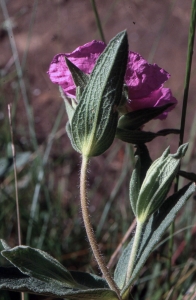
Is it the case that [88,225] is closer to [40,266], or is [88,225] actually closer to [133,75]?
[40,266]

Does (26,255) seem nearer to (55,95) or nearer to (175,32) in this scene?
(55,95)

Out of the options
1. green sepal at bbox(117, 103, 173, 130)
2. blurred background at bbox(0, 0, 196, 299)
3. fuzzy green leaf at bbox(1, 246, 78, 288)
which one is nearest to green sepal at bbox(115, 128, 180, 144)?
green sepal at bbox(117, 103, 173, 130)

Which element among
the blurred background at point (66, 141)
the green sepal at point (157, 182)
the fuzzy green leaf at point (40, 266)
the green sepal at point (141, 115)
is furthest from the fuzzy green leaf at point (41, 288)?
the blurred background at point (66, 141)

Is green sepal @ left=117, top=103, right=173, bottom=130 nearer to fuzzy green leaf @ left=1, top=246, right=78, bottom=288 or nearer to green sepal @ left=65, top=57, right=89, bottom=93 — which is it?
green sepal @ left=65, top=57, right=89, bottom=93

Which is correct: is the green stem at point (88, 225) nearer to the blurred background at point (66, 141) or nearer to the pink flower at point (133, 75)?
the pink flower at point (133, 75)

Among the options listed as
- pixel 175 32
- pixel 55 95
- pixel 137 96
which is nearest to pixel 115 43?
pixel 137 96

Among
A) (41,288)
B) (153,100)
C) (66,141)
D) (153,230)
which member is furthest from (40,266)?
(66,141)
